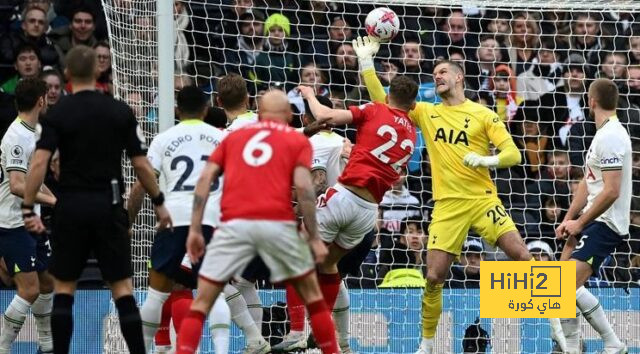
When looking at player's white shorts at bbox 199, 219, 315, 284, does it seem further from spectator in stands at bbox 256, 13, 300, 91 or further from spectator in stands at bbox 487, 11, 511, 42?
spectator in stands at bbox 487, 11, 511, 42

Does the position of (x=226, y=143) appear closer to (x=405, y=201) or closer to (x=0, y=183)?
(x=0, y=183)

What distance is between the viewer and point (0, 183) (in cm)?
1147

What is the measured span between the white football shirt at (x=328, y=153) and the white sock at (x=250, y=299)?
47.3 inches

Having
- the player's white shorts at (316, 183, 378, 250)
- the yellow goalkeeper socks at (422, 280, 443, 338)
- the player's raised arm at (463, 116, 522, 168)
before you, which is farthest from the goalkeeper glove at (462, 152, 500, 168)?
the yellow goalkeeper socks at (422, 280, 443, 338)

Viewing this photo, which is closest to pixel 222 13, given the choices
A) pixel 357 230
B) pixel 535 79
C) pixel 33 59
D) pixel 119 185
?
pixel 33 59

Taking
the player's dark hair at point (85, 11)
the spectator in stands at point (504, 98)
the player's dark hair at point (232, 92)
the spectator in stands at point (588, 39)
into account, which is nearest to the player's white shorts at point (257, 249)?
the player's dark hair at point (232, 92)

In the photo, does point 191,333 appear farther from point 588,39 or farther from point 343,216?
point 588,39

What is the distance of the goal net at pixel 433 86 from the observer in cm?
1321

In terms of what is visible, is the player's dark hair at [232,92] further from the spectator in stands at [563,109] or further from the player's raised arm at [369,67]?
the spectator in stands at [563,109]

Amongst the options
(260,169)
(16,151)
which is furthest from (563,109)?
(260,169)

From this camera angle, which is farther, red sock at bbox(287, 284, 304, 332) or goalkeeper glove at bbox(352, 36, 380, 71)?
red sock at bbox(287, 284, 304, 332)

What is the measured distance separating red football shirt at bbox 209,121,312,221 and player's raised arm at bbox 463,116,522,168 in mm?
2958

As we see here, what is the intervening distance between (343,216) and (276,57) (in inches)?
167

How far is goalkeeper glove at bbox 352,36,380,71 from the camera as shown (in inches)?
450
